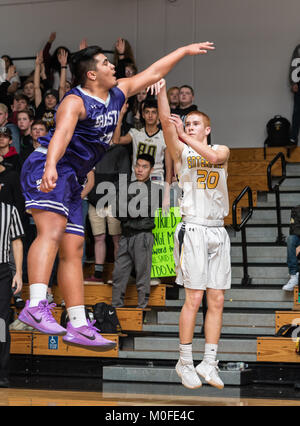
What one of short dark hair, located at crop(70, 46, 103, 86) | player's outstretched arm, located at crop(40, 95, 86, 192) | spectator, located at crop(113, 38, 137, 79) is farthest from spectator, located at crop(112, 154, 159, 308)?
player's outstretched arm, located at crop(40, 95, 86, 192)

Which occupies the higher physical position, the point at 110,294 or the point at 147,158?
the point at 147,158

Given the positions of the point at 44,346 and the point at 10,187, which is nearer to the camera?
the point at 44,346

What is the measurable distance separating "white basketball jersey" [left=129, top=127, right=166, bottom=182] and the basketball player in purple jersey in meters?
4.06

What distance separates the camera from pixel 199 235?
19.0 ft

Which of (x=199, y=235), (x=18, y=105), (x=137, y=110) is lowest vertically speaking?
(x=199, y=235)

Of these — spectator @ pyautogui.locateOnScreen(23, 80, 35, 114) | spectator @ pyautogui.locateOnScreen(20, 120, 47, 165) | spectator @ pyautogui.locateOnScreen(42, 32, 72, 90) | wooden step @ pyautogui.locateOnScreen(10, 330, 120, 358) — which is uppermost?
spectator @ pyautogui.locateOnScreen(42, 32, 72, 90)

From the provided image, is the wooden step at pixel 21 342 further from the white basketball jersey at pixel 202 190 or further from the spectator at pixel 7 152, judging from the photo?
the white basketball jersey at pixel 202 190

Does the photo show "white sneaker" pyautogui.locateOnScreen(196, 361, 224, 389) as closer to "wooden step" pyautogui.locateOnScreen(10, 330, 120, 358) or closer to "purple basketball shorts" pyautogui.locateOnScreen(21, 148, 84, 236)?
"purple basketball shorts" pyautogui.locateOnScreen(21, 148, 84, 236)

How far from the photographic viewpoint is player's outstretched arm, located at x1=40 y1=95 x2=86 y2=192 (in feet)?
13.4

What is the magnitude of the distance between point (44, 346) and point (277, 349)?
2.39 metres

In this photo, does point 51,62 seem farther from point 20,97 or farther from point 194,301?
point 194,301

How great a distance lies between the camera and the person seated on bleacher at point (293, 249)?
7784mm

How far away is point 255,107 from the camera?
1240 cm

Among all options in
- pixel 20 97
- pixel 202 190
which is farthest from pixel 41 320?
pixel 20 97
